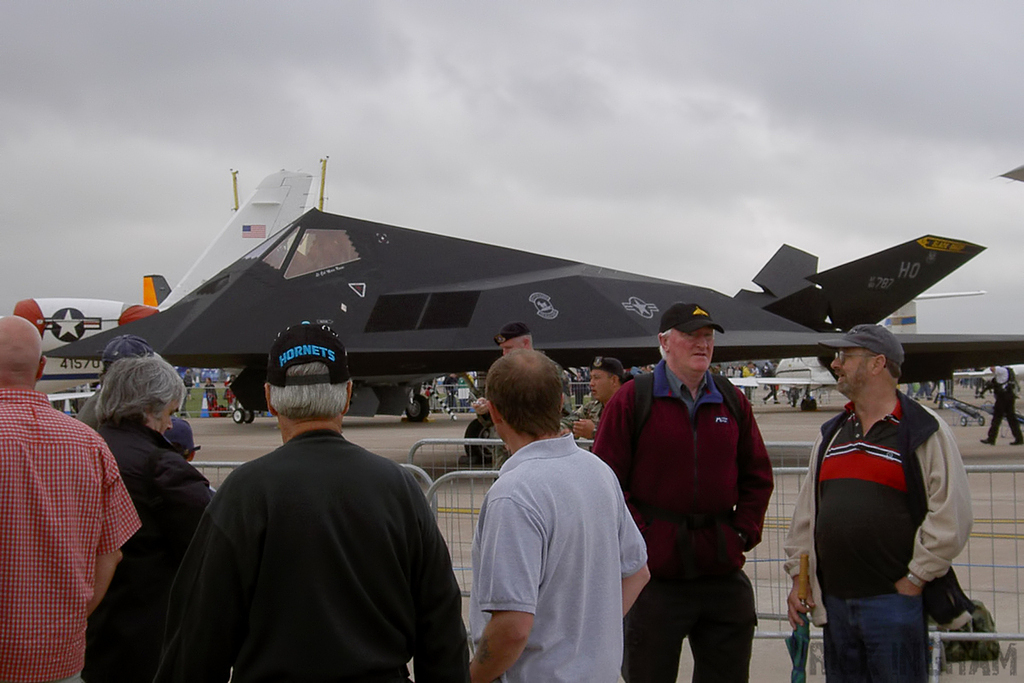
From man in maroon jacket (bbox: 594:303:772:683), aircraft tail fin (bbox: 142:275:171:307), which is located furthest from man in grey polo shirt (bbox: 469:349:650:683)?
aircraft tail fin (bbox: 142:275:171:307)

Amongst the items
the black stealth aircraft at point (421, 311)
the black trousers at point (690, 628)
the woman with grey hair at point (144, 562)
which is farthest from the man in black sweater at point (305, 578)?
the black stealth aircraft at point (421, 311)

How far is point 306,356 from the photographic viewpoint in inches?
91.7

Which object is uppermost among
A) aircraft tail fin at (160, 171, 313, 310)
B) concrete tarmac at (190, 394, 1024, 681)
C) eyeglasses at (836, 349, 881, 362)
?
aircraft tail fin at (160, 171, 313, 310)

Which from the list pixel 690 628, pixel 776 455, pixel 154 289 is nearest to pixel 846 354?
pixel 690 628

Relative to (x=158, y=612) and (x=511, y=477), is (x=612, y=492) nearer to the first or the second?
(x=511, y=477)

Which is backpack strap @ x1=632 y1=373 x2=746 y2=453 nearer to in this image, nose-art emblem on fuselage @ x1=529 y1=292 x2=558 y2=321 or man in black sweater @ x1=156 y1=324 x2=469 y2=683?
man in black sweater @ x1=156 y1=324 x2=469 y2=683

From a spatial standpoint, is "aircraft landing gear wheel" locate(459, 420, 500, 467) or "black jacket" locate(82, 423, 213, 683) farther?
"aircraft landing gear wheel" locate(459, 420, 500, 467)

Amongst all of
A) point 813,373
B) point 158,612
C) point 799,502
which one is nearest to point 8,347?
point 158,612

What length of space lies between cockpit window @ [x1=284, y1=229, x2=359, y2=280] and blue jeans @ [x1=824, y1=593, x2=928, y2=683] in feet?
32.0

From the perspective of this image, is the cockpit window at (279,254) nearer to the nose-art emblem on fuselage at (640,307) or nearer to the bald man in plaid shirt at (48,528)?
the nose-art emblem on fuselage at (640,307)

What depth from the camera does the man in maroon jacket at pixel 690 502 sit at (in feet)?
12.1

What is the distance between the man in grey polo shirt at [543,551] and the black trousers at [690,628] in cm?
89

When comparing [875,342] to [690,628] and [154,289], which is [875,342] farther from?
[154,289]

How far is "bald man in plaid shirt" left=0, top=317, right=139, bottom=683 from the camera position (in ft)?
8.84
